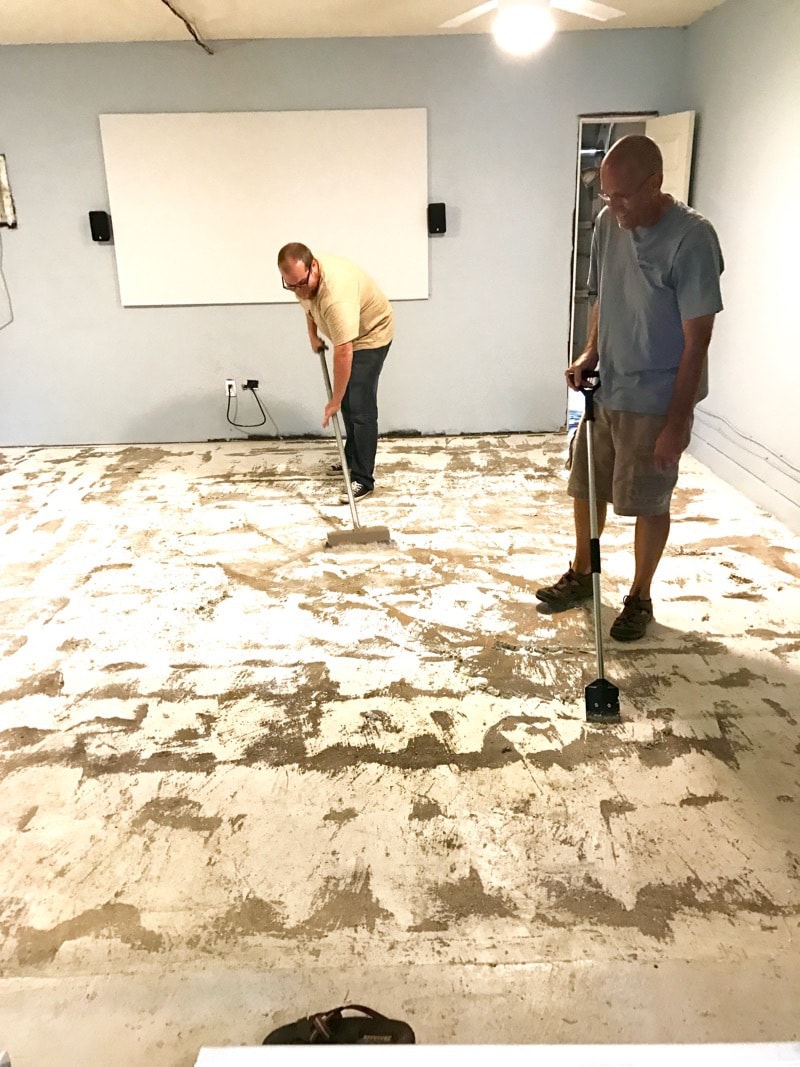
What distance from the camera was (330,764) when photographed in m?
2.00

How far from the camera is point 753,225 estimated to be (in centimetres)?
388

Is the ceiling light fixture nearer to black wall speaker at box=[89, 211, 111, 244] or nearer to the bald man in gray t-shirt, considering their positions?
the bald man in gray t-shirt

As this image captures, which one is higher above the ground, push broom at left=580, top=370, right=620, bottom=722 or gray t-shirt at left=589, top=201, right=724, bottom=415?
gray t-shirt at left=589, top=201, right=724, bottom=415

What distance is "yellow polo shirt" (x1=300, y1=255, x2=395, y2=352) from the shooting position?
3.46 m

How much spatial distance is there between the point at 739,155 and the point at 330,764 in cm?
378

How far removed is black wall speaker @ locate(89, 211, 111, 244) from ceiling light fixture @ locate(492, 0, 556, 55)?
8.52 feet

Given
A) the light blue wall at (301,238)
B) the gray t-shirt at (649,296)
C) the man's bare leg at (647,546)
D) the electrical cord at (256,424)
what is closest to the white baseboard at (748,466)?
the light blue wall at (301,238)

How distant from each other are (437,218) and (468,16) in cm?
107

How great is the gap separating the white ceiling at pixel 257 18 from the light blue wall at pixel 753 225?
0.44 meters

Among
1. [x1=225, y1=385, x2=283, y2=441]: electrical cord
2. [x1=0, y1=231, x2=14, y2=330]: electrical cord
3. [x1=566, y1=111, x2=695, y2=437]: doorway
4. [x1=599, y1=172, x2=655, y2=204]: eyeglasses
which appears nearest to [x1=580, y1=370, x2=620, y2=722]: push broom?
[x1=599, y1=172, x2=655, y2=204]: eyeglasses

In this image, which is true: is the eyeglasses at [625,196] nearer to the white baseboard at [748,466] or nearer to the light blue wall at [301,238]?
the white baseboard at [748,466]

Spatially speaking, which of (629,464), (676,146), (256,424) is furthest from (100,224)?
(629,464)

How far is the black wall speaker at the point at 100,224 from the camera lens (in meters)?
4.87

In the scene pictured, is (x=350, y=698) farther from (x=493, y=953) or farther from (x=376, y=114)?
(x=376, y=114)
